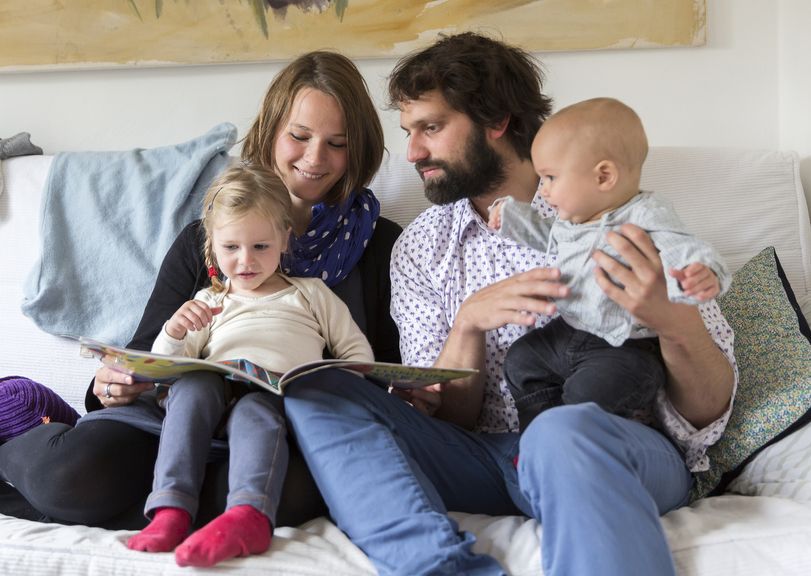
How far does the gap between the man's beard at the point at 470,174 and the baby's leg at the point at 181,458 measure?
55 cm

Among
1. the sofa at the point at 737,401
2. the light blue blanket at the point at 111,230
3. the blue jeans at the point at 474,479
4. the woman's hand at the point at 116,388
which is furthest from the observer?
the light blue blanket at the point at 111,230

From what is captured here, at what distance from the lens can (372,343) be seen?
1842 mm

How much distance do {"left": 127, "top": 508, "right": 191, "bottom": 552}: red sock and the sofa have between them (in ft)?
0.05

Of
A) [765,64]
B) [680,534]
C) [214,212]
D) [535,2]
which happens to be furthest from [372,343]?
[765,64]

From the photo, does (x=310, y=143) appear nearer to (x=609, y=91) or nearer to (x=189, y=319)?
(x=189, y=319)

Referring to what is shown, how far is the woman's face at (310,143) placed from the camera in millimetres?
1775

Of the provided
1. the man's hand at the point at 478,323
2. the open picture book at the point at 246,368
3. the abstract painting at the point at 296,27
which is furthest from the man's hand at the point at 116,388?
the abstract painting at the point at 296,27

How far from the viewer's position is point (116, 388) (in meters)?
1.53

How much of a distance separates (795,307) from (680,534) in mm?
670

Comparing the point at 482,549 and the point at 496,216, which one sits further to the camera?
the point at 496,216

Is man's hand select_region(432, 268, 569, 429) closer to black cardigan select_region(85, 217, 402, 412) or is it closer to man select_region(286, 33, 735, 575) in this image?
man select_region(286, 33, 735, 575)

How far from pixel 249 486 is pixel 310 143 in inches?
30.9

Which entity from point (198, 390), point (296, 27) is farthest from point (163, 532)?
point (296, 27)

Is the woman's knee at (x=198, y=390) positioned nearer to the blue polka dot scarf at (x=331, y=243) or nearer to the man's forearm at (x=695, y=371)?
the blue polka dot scarf at (x=331, y=243)
